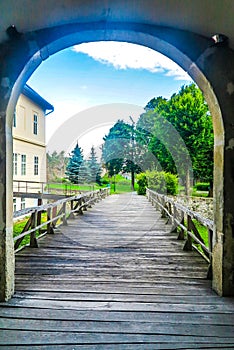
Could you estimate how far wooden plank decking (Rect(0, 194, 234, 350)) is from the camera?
6.48ft

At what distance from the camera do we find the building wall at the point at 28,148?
1312 centimetres

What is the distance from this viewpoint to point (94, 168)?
25.6 meters

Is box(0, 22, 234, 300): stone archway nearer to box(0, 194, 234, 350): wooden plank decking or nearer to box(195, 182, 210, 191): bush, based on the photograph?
box(0, 194, 234, 350): wooden plank decking

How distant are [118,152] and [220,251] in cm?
2725

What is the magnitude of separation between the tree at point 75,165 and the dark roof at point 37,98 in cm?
582

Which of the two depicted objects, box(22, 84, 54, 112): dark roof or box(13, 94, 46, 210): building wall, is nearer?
box(22, 84, 54, 112): dark roof

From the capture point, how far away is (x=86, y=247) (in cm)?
453

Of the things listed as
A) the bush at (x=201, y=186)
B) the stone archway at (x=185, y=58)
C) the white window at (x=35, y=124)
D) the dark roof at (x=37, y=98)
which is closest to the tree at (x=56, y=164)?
the white window at (x=35, y=124)

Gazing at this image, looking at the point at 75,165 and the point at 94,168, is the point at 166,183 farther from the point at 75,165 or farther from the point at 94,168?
the point at 94,168

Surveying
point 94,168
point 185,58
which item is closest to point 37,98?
point 94,168

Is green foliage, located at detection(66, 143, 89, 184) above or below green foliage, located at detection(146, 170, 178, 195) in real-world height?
above

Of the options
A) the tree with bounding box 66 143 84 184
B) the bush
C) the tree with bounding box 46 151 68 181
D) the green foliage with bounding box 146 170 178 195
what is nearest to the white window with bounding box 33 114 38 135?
the tree with bounding box 46 151 68 181

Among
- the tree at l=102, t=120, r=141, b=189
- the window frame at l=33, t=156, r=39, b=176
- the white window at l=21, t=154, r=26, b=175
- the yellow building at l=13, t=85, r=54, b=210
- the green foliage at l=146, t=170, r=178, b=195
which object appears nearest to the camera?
the yellow building at l=13, t=85, r=54, b=210

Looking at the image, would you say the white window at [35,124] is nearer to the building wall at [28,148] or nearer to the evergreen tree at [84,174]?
the building wall at [28,148]
